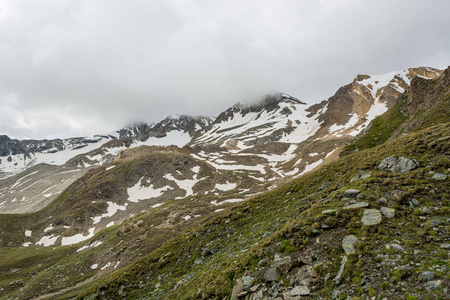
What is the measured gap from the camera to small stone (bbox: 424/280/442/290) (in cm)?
580

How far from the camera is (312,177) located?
72.5ft

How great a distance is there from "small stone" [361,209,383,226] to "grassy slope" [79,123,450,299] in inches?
12.3

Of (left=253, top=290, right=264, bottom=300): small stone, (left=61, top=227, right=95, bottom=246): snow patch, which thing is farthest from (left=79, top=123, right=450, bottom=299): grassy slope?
(left=61, top=227, right=95, bottom=246): snow patch

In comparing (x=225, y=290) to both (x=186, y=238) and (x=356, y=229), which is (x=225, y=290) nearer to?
(x=356, y=229)

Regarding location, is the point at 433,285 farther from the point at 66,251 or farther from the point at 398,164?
the point at 66,251

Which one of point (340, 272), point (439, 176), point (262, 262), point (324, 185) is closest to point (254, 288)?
point (262, 262)

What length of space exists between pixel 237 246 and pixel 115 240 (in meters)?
44.4

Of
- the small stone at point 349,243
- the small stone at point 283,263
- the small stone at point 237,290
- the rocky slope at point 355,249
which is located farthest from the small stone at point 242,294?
the small stone at point 349,243

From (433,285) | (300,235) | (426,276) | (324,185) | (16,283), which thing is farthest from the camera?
(16,283)

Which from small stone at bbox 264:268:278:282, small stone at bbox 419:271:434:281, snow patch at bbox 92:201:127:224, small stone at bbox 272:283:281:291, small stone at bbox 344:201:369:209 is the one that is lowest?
snow patch at bbox 92:201:127:224

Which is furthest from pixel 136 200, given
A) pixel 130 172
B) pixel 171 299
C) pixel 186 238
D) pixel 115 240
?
pixel 171 299

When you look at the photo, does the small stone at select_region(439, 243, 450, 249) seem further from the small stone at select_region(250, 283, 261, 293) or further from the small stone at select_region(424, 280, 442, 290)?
the small stone at select_region(250, 283, 261, 293)

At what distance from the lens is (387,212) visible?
9.70 metres

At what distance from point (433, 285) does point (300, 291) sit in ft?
12.9
